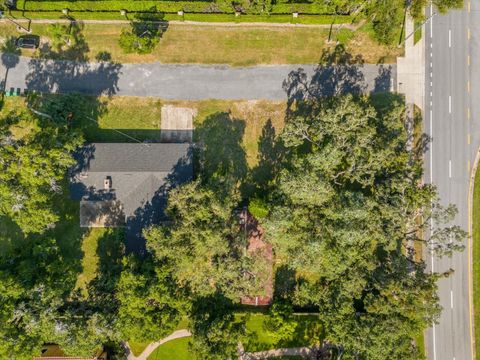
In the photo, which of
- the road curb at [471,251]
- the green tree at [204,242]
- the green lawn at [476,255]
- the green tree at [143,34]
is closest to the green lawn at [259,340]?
the green tree at [204,242]

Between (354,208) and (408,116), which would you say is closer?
(354,208)

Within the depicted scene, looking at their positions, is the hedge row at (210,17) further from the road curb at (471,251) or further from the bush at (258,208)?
the road curb at (471,251)

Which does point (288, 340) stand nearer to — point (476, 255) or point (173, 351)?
point (173, 351)

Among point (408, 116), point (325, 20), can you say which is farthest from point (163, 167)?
point (408, 116)

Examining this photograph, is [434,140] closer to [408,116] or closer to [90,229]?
[408,116]

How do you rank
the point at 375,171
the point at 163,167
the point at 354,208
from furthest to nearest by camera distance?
the point at 163,167 → the point at 375,171 → the point at 354,208

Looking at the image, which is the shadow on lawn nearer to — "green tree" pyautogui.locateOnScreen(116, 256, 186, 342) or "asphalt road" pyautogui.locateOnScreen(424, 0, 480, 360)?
"green tree" pyautogui.locateOnScreen(116, 256, 186, 342)
